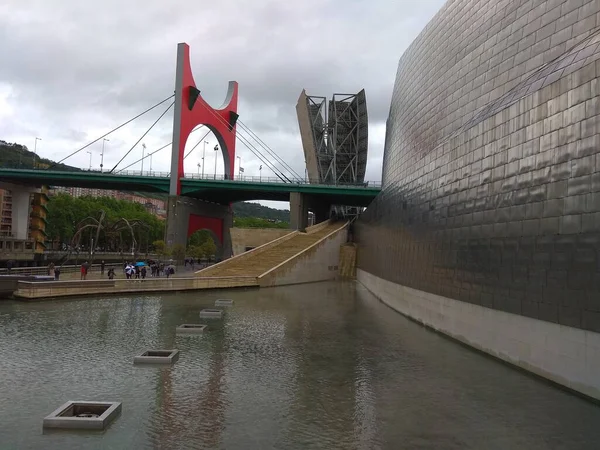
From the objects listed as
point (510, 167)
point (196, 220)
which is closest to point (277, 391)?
point (510, 167)

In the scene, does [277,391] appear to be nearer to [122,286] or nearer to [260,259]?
[122,286]

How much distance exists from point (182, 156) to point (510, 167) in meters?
50.0

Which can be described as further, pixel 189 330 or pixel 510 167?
pixel 189 330

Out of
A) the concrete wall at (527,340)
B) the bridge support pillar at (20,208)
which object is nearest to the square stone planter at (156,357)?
the concrete wall at (527,340)

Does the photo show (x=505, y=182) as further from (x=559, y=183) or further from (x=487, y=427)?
(x=487, y=427)

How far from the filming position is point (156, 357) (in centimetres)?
1031

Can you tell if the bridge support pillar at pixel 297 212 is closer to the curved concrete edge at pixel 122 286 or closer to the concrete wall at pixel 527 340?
the curved concrete edge at pixel 122 286

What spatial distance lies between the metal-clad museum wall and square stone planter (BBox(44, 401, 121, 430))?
7482 millimetres

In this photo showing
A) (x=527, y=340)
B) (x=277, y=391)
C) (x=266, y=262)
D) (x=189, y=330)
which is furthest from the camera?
(x=266, y=262)

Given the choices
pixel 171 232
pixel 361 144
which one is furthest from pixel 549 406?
pixel 361 144

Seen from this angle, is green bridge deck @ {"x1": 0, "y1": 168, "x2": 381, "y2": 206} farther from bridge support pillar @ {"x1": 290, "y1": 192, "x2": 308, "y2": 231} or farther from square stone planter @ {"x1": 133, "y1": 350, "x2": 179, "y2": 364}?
square stone planter @ {"x1": 133, "y1": 350, "x2": 179, "y2": 364}

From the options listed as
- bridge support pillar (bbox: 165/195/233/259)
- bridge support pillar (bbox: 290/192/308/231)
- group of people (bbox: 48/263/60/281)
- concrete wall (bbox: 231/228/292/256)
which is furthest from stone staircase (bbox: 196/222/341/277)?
bridge support pillar (bbox: 165/195/233/259)

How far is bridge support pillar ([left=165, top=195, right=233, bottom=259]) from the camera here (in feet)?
179

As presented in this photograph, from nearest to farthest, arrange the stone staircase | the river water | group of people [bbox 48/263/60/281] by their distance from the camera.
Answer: the river water, group of people [bbox 48/263/60/281], the stone staircase
